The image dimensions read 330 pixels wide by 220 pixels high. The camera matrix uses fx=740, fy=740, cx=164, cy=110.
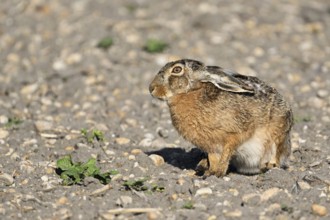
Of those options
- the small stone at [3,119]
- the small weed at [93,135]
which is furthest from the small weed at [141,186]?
the small stone at [3,119]

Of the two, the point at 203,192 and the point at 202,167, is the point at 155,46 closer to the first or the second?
the point at 202,167

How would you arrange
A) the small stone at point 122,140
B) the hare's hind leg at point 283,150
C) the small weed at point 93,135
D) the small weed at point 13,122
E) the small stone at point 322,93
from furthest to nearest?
the small stone at point 322,93, the small weed at point 13,122, the small stone at point 122,140, the small weed at point 93,135, the hare's hind leg at point 283,150

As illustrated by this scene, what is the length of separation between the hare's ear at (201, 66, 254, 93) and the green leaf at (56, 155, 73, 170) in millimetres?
1585

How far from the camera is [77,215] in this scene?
20.9ft

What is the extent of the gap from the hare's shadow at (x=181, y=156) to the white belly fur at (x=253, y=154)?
0.58 metres

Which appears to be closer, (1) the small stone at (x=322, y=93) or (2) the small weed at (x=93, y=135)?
(2) the small weed at (x=93, y=135)

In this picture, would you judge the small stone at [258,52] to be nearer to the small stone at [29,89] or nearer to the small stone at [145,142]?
the small stone at [29,89]

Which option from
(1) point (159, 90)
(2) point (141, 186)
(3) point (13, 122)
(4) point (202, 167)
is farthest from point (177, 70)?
(3) point (13, 122)

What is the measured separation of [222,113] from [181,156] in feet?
4.36

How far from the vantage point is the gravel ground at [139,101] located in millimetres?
6684

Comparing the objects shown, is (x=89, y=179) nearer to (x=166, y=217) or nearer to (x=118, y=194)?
(x=118, y=194)

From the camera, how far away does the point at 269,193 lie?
6.72 meters

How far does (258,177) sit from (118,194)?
1.51 m

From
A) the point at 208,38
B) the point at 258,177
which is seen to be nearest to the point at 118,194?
the point at 258,177
